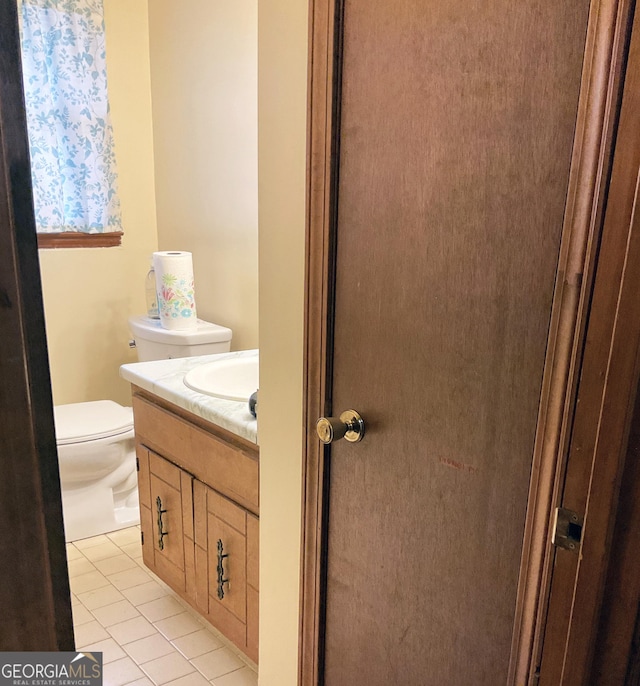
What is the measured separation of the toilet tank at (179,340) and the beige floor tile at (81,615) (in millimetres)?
900

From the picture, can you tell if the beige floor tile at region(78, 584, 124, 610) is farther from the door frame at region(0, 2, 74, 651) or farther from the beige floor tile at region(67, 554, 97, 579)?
the door frame at region(0, 2, 74, 651)

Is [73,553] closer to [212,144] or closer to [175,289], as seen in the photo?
[175,289]

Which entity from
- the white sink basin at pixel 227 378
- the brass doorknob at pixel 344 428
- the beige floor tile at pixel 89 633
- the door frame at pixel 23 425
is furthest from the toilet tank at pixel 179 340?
the door frame at pixel 23 425

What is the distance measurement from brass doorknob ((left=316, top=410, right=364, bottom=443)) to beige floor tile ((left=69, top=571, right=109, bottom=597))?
143cm

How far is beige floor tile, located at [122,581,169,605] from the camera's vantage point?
2016 millimetres

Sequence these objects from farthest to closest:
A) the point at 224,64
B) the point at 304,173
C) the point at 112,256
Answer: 1. the point at 112,256
2. the point at 224,64
3. the point at 304,173

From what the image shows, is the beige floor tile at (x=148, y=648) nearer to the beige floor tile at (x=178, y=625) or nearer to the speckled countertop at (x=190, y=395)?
the beige floor tile at (x=178, y=625)

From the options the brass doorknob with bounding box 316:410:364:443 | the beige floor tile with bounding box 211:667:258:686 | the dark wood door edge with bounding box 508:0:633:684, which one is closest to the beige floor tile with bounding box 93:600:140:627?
the beige floor tile with bounding box 211:667:258:686

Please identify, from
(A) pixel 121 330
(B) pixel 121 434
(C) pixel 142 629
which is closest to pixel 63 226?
(A) pixel 121 330

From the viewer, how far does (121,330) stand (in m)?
2.80

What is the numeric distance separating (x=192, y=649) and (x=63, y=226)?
5.72 feet

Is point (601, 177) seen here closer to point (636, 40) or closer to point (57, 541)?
point (636, 40)

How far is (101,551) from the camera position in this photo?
90.7 inches

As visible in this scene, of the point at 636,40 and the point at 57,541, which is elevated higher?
the point at 636,40
